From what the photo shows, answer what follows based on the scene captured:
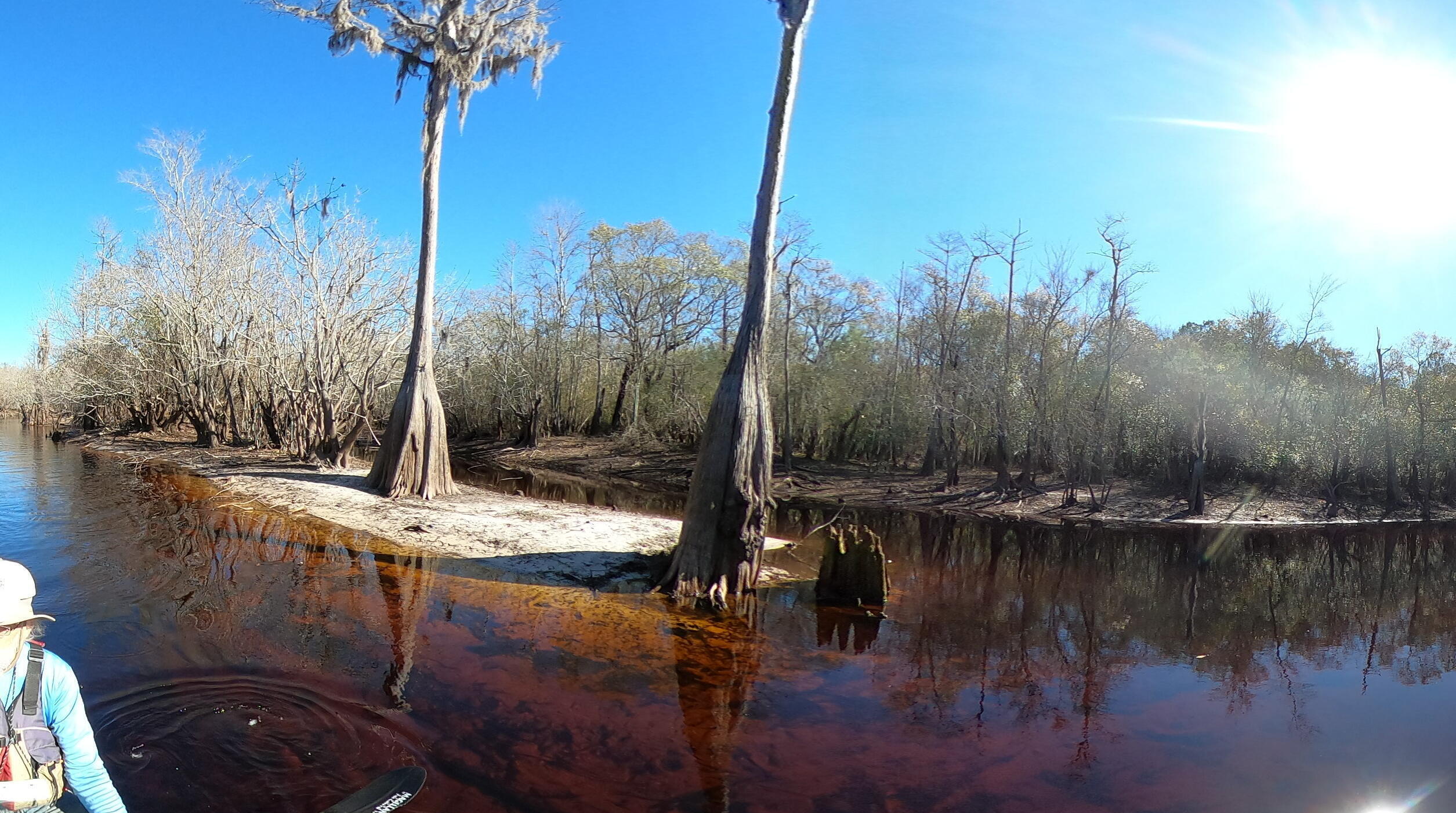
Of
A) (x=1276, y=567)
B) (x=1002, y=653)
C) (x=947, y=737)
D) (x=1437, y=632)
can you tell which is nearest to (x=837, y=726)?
(x=947, y=737)

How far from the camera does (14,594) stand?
202 centimetres

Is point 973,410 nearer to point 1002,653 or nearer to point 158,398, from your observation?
point 1002,653

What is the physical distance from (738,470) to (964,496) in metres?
18.3

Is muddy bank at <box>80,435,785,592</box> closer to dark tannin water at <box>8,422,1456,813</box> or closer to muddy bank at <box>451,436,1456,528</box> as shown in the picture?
dark tannin water at <box>8,422,1456,813</box>

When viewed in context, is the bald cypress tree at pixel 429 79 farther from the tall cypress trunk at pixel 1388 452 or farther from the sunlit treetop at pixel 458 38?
the tall cypress trunk at pixel 1388 452

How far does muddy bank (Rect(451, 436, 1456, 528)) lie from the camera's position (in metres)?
23.0

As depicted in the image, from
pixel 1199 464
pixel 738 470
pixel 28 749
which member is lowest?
pixel 28 749

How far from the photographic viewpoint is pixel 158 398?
26938mm

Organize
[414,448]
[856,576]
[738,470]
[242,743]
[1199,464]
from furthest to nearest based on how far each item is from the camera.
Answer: [1199,464]
[414,448]
[856,576]
[738,470]
[242,743]

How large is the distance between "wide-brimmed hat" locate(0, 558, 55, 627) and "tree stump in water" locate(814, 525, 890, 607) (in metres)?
8.27

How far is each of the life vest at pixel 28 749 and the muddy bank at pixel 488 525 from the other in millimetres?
7034

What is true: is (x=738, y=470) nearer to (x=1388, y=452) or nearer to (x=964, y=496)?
(x=964, y=496)

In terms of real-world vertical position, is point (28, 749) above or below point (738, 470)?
below

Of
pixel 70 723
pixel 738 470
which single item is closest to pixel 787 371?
pixel 738 470
